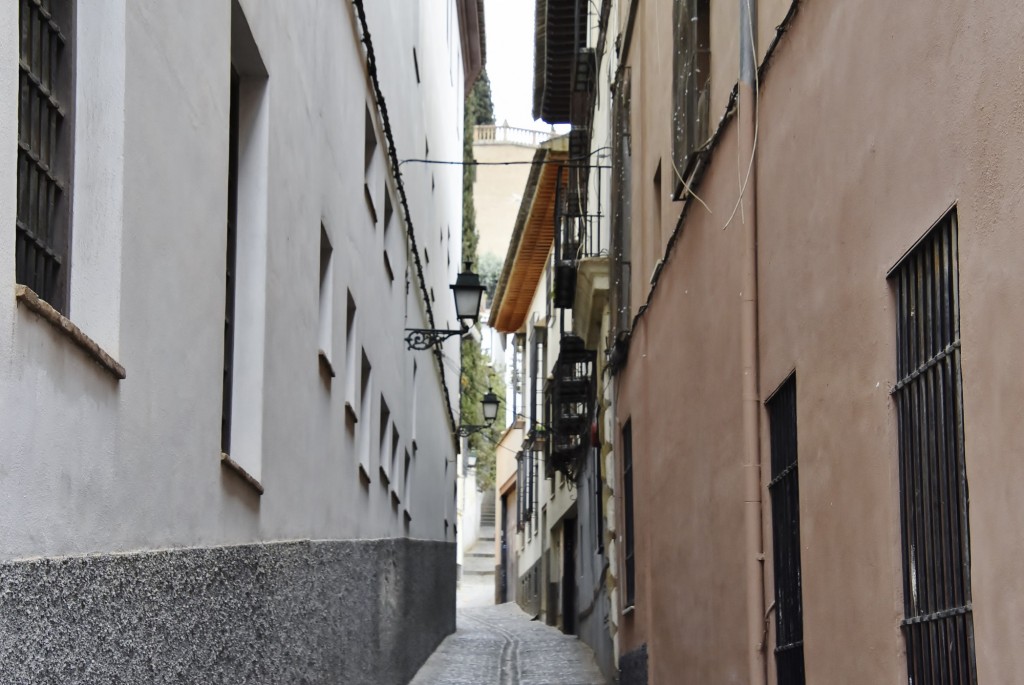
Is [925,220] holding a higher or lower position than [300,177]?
lower

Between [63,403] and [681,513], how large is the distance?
255 inches

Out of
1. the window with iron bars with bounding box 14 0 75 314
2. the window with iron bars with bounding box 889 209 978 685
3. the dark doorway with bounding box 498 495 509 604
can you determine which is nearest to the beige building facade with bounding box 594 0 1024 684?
the window with iron bars with bounding box 889 209 978 685

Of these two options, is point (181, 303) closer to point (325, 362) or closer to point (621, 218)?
point (325, 362)

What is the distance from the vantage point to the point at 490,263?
2158 inches

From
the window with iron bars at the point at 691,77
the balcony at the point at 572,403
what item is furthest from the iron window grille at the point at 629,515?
the balcony at the point at 572,403

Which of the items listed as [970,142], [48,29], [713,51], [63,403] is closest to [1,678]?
[63,403]

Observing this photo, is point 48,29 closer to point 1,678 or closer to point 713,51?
point 1,678

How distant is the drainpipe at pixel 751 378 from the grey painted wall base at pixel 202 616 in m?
2.44

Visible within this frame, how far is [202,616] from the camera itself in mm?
5965

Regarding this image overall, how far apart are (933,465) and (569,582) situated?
1986cm

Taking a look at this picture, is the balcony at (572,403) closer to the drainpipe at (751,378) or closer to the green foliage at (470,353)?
the green foliage at (470,353)

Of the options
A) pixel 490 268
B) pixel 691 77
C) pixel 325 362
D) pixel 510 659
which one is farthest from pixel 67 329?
pixel 490 268

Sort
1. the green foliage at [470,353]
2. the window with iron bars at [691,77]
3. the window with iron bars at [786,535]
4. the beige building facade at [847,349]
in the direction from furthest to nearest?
the green foliage at [470,353] → the window with iron bars at [691,77] → the window with iron bars at [786,535] → the beige building facade at [847,349]

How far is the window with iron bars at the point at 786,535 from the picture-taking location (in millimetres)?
6945
